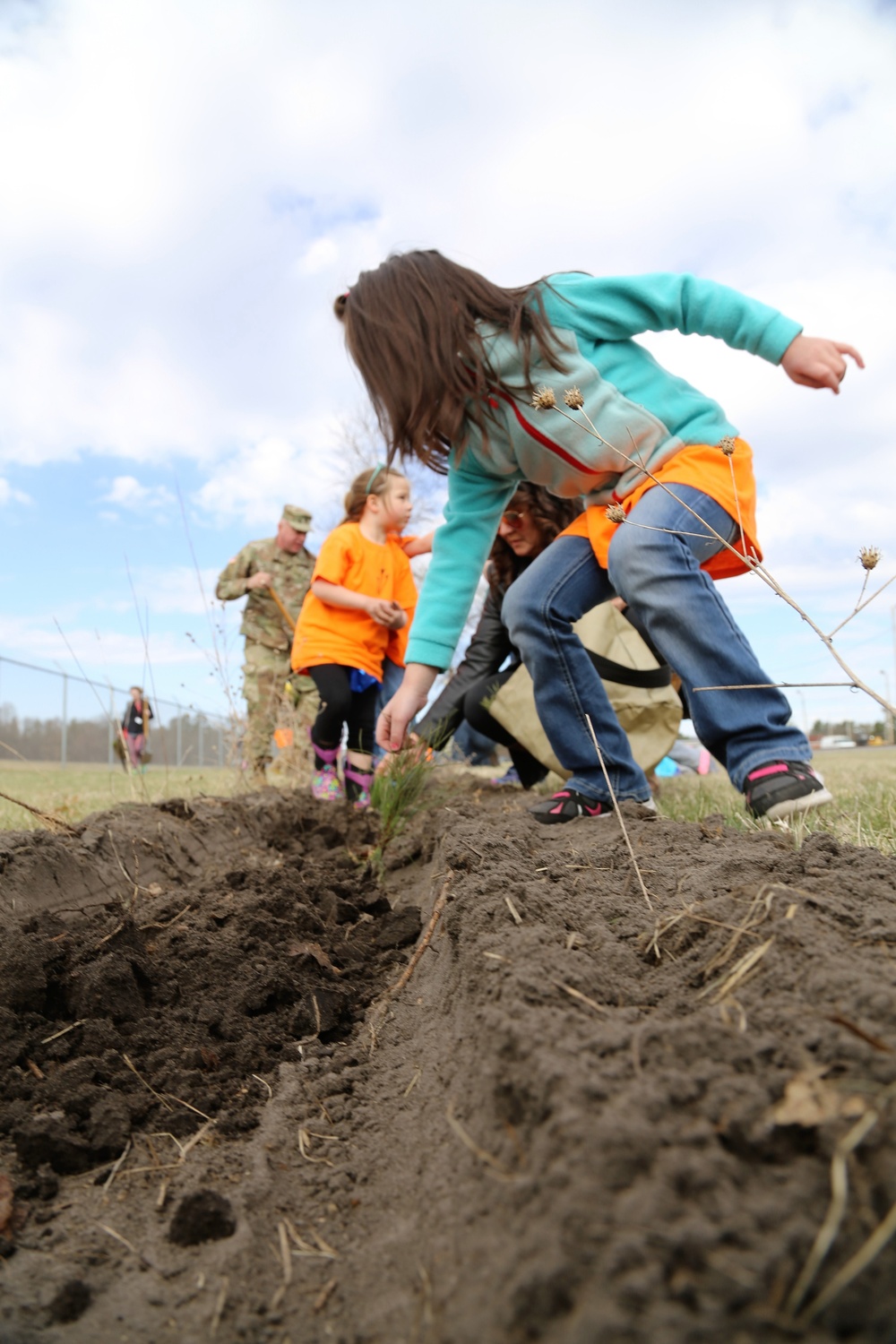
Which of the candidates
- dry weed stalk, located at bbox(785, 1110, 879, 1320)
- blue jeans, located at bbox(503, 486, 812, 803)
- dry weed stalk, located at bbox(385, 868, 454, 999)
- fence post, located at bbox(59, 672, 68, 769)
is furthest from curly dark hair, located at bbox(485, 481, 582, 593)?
fence post, located at bbox(59, 672, 68, 769)

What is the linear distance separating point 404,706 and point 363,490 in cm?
295

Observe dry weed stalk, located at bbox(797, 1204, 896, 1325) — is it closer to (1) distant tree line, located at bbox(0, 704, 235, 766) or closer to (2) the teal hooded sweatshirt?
(2) the teal hooded sweatshirt

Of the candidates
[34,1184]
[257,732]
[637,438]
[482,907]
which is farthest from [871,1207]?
[257,732]

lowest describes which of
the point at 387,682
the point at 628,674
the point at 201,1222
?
the point at 201,1222

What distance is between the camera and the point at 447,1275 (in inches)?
30.0

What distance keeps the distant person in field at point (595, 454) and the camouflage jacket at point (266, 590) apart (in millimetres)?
4836

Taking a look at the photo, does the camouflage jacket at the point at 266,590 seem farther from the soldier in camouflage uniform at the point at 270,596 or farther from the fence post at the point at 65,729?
the fence post at the point at 65,729

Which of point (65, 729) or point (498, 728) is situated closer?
point (498, 728)

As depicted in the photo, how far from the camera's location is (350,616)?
5039 millimetres

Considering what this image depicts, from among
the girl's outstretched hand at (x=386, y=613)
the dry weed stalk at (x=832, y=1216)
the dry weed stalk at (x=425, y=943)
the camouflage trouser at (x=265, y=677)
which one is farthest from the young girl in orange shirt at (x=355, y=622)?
the dry weed stalk at (x=832, y=1216)

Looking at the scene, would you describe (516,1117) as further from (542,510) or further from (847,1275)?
(542,510)

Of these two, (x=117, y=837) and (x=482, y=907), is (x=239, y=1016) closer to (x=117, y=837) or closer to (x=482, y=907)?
(x=482, y=907)

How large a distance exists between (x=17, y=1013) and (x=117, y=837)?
1.08 meters

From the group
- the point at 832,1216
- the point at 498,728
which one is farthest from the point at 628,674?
the point at 832,1216
